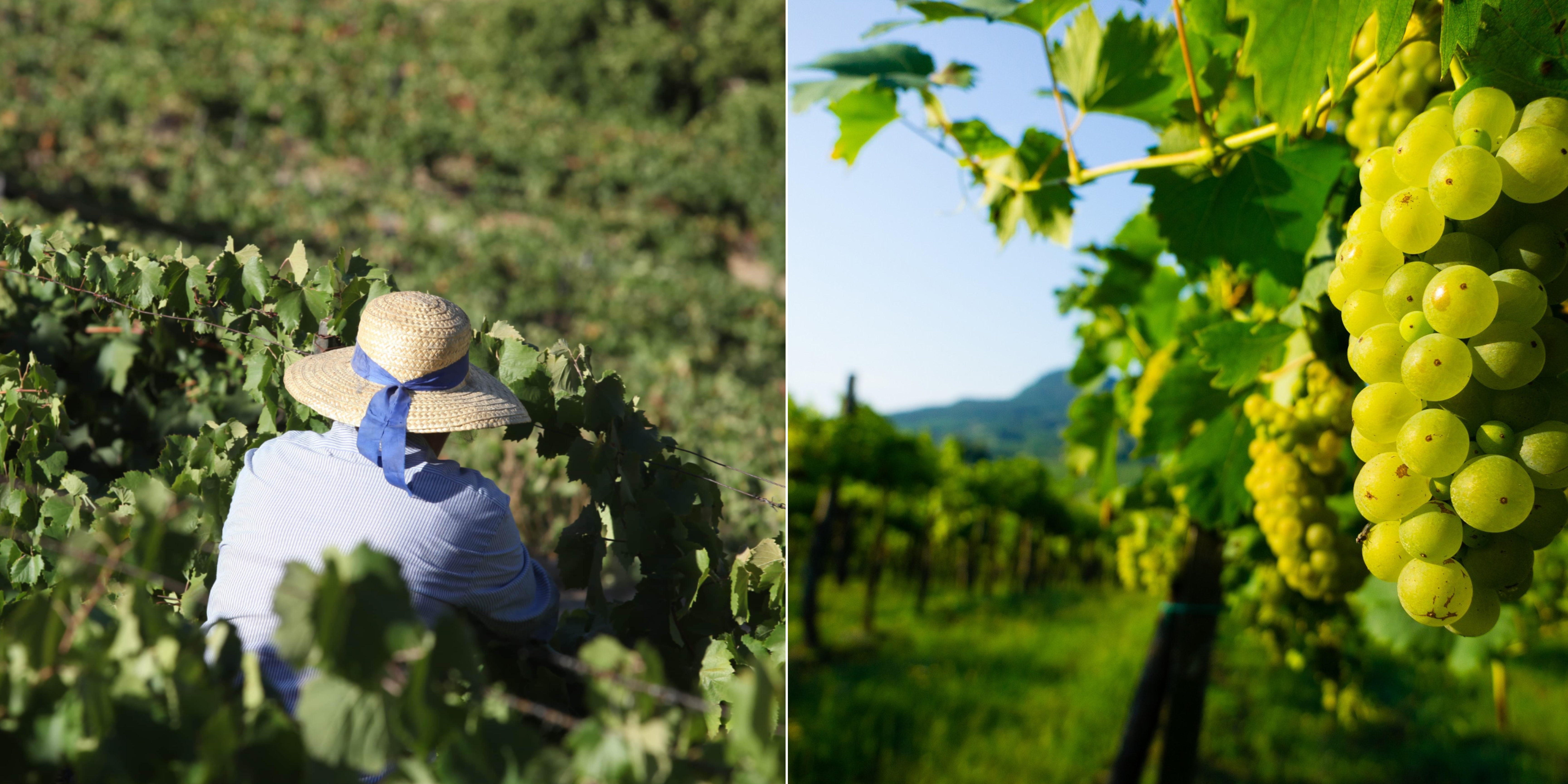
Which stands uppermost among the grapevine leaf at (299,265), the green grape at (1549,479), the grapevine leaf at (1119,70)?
the grapevine leaf at (1119,70)

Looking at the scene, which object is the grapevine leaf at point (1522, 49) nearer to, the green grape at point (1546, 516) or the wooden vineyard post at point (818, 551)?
the green grape at point (1546, 516)

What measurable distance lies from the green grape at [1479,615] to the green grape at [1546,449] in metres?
0.14

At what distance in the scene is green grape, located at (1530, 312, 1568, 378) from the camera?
91 centimetres

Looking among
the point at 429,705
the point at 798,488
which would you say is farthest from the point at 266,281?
the point at 798,488

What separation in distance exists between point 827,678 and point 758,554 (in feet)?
17.5

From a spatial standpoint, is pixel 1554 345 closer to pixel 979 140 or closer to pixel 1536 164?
pixel 1536 164

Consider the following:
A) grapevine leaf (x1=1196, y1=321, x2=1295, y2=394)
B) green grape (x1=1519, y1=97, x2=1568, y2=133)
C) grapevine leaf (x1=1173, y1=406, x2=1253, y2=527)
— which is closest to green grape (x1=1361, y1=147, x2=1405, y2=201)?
green grape (x1=1519, y1=97, x2=1568, y2=133)

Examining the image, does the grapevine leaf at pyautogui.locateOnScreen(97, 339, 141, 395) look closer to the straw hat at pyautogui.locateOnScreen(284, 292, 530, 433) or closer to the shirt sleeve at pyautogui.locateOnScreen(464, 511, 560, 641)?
the straw hat at pyautogui.locateOnScreen(284, 292, 530, 433)

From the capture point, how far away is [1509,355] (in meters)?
0.87

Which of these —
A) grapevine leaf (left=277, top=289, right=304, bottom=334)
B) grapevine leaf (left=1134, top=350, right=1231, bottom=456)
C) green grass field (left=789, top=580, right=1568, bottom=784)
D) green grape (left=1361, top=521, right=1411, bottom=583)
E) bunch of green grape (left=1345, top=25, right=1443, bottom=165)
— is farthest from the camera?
green grass field (left=789, top=580, right=1568, bottom=784)

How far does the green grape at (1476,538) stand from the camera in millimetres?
915

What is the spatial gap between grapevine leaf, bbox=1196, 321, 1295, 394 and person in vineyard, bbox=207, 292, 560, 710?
1.19 metres

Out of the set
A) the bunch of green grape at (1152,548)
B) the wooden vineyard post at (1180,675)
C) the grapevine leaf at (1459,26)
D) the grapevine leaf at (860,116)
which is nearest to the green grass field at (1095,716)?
the bunch of green grape at (1152,548)

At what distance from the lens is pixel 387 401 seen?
5.38 feet
